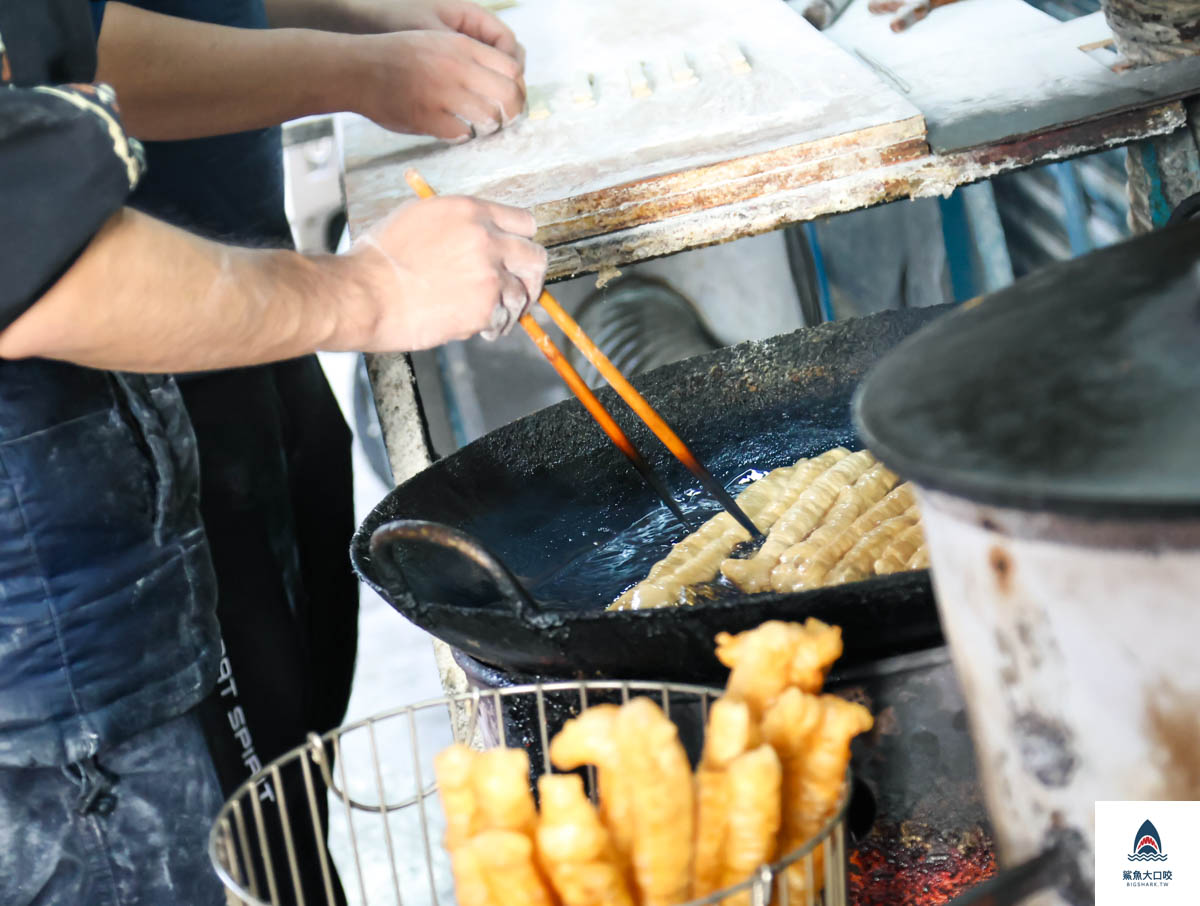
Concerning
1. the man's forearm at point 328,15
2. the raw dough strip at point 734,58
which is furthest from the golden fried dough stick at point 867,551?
the man's forearm at point 328,15

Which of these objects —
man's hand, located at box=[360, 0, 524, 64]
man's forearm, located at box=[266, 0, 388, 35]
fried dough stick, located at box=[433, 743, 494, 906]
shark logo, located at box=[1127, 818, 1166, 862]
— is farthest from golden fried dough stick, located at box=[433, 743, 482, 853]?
man's forearm, located at box=[266, 0, 388, 35]

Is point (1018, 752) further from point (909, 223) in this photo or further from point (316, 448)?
point (909, 223)

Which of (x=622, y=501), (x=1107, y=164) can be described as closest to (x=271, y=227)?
(x=622, y=501)

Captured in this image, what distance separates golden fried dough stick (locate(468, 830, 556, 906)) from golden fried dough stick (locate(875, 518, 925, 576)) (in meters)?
0.90

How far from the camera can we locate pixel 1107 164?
363 centimetres

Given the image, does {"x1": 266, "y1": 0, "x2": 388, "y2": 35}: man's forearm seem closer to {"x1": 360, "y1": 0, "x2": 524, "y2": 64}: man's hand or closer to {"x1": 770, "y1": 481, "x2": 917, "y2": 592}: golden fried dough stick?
{"x1": 360, "y1": 0, "x2": 524, "y2": 64}: man's hand

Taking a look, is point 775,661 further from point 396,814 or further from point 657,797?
point 396,814

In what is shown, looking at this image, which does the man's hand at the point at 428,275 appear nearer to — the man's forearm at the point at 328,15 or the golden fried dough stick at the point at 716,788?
the golden fried dough stick at the point at 716,788

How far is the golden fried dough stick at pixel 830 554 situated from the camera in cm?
176

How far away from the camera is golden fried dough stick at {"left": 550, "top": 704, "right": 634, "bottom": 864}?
0.95 metres

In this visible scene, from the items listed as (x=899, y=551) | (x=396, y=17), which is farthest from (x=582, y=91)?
(x=899, y=551)

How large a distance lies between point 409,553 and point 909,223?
276 cm

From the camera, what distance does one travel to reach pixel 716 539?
6.27ft

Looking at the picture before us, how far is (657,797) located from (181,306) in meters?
0.77
